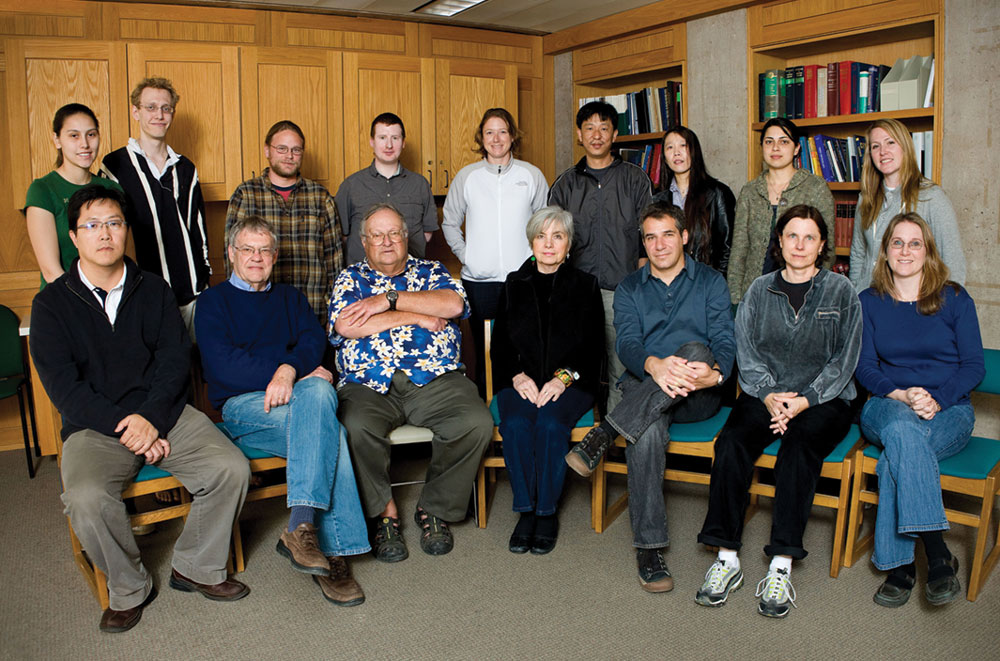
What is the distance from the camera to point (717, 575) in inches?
107

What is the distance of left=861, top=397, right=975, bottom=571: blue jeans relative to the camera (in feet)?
8.61

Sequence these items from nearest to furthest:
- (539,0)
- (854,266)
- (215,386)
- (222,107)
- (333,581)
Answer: (333,581) < (215,386) < (854,266) < (222,107) < (539,0)

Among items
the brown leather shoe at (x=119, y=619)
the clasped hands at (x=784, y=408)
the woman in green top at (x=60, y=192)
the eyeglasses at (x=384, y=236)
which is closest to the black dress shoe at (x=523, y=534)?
the clasped hands at (x=784, y=408)

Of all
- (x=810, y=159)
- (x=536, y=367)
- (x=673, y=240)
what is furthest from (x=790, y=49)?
(x=536, y=367)

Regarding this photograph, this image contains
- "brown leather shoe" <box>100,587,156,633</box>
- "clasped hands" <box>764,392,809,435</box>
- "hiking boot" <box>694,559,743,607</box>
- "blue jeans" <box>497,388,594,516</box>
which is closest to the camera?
"brown leather shoe" <box>100,587,156,633</box>

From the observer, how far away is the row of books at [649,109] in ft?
16.9

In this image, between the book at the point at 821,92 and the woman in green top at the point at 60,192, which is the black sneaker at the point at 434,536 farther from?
the book at the point at 821,92

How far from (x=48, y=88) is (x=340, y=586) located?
2980 millimetres

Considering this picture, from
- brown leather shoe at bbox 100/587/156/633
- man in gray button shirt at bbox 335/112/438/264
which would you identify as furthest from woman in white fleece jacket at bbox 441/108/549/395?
Answer: brown leather shoe at bbox 100/587/156/633

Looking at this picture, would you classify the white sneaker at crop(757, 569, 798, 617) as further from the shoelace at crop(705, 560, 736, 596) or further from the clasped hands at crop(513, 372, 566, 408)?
the clasped hands at crop(513, 372, 566, 408)

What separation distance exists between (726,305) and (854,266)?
77 cm

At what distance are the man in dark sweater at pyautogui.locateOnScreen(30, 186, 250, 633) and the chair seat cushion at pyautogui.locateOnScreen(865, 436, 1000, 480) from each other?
2.25m

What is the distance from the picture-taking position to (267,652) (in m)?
2.45

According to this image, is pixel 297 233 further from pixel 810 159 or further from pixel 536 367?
pixel 810 159
